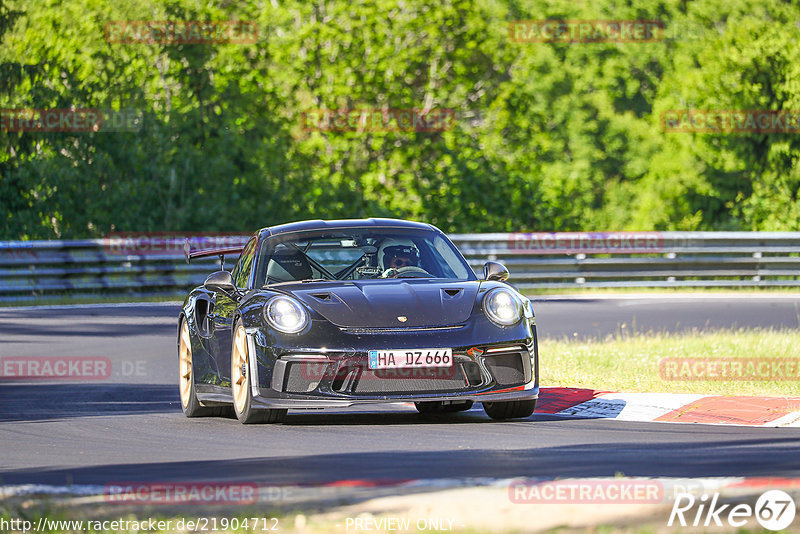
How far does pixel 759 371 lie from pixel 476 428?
3.94m

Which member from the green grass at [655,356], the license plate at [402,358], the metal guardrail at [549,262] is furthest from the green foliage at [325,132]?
the license plate at [402,358]

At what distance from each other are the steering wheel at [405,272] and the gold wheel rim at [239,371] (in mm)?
1178

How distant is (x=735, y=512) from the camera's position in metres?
5.40

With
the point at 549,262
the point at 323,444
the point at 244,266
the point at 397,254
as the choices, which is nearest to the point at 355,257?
the point at 397,254

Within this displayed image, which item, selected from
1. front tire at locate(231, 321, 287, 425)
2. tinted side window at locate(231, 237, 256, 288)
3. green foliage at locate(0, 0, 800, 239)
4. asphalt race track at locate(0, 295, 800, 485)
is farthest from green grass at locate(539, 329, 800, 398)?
green foliage at locate(0, 0, 800, 239)

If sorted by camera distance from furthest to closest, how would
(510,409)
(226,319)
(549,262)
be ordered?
1. (549,262)
2. (226,319)
3. (510,409)

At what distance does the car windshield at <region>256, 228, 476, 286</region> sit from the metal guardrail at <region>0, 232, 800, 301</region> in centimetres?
1492

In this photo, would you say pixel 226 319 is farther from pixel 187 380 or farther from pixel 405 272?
pixel 405 272

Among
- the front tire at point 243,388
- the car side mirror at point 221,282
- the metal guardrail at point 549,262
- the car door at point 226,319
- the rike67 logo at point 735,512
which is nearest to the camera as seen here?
the rike67 logo at point 735,512

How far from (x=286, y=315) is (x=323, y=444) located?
1085 millimetres

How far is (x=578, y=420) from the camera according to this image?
32.6ft

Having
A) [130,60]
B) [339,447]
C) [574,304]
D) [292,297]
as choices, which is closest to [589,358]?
[292,297]

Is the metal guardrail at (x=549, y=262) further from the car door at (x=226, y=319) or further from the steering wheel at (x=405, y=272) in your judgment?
the steering wheel at (x=405, y=272)

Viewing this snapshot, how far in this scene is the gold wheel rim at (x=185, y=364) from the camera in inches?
429
